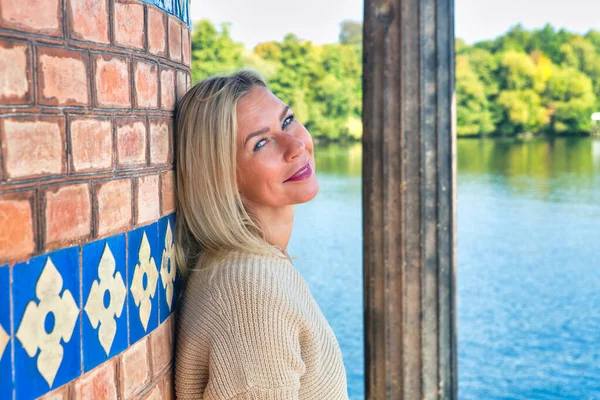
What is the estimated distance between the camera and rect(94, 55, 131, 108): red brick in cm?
109

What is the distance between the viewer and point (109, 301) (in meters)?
1.13

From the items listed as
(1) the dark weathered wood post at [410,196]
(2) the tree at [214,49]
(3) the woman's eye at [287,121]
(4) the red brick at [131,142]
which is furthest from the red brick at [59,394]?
(2) the tree at [214,49]

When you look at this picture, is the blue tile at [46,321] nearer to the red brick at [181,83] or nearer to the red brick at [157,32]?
the red brick at [157,32]

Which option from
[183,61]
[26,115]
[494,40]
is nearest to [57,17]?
→ [26,115]

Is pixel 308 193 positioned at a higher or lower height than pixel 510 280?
higher

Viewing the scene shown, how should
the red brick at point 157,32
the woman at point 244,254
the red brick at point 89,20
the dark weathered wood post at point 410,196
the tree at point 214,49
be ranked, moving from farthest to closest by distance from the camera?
the tree at point 214,49 → the dark weathered wood post at point 410,196 → the woman at point 244,254 → the red brick at point 157,32 → the red brick at point 89,20

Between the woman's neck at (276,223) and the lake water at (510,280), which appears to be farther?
the lake water at (510,280)

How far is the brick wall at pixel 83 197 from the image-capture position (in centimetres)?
91

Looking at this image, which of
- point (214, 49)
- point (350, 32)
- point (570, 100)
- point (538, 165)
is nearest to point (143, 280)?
point (538, 165)

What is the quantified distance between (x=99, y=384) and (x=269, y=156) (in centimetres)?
67

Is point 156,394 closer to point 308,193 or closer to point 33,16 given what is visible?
point 308,193

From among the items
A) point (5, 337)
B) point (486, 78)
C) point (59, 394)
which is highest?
point (486, 78)

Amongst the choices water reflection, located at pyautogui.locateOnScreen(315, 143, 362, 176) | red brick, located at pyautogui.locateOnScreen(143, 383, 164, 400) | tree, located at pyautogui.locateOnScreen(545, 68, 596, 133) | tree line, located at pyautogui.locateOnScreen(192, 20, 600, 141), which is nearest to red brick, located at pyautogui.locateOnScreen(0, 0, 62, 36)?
red brick, located at pyautogui.locateOnScreen(143, 383, 164, 400)

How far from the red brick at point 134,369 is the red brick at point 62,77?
0.41 metres
